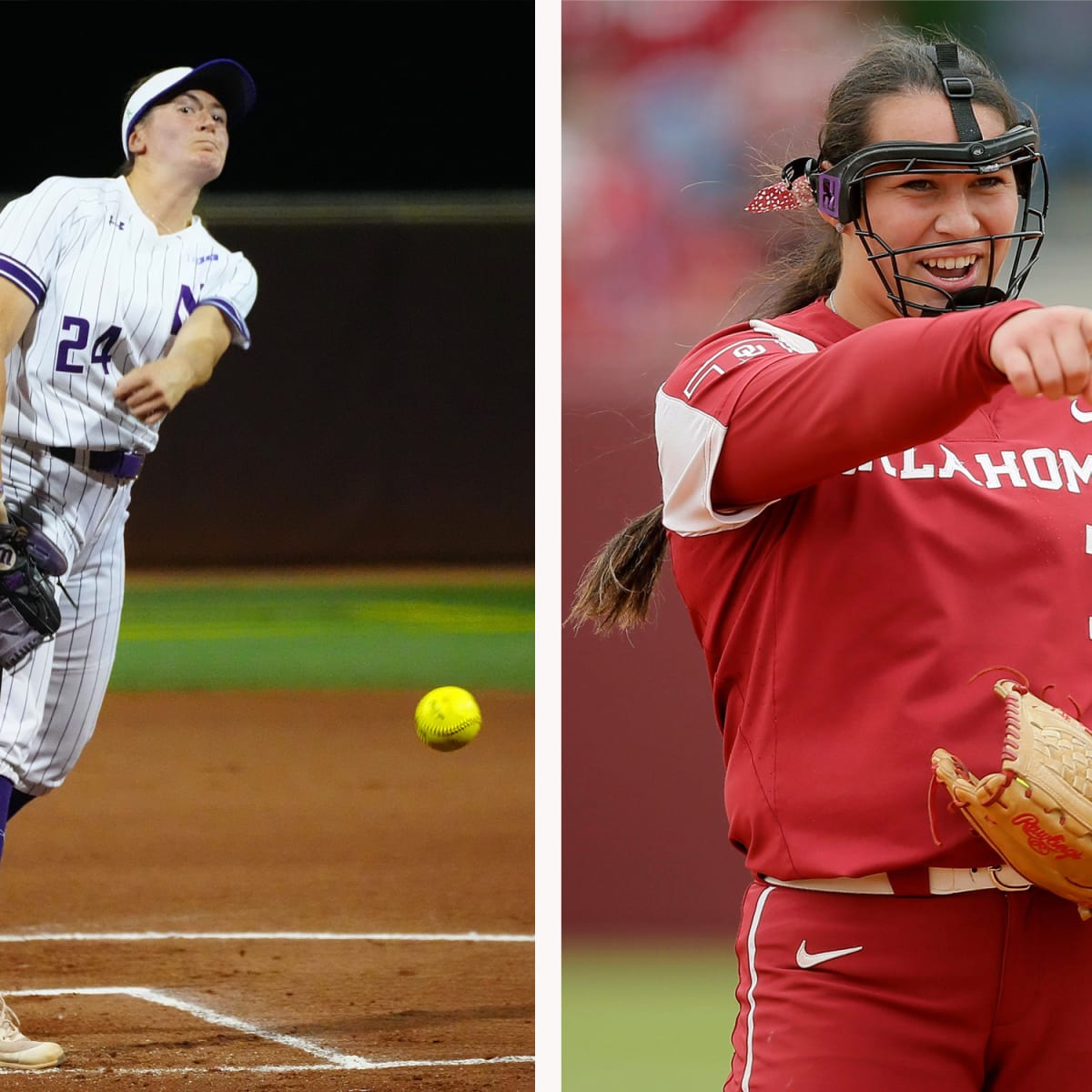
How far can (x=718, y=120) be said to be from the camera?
3.21 m

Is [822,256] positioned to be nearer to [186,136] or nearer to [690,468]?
[690,468]

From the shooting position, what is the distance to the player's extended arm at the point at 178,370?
3029 mm

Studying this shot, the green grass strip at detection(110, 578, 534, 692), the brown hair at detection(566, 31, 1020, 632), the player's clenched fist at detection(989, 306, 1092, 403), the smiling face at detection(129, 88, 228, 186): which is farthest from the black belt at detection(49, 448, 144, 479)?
the player's clenched fist at detection(989, 306, 1092, 403)

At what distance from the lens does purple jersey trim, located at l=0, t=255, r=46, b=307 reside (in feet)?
9.53

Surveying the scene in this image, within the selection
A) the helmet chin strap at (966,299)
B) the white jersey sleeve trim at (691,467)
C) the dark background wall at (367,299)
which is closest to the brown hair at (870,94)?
the helmet chin strap at (966,299)

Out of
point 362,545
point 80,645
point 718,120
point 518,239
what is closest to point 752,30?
point 718,120

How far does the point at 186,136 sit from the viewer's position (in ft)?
10.2

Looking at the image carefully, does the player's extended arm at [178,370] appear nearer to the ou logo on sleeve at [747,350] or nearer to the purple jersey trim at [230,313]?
the purple jersey trim at [230,313]

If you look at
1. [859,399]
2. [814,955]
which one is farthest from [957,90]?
[814,955]

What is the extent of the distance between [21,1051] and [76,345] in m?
1.46

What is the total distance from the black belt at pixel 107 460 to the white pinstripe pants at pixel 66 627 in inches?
0.6

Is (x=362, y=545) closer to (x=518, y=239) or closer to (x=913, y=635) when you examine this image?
(x=518, y=239)

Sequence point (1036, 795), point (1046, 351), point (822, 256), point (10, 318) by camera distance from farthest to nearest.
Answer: point (10, 318) < point (822, 256) < point (1036, 795) < point (1046, 351)

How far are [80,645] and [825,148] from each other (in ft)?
6.90
